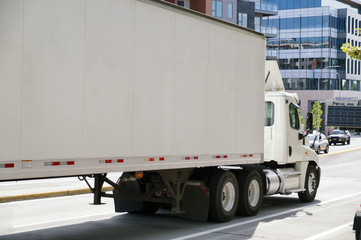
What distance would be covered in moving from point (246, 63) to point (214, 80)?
1363mm

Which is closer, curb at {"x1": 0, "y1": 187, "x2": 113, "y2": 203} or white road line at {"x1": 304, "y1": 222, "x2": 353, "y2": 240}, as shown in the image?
white road line at {"x1": 304, "y1": 222, "x2": 353, "y2": 240}

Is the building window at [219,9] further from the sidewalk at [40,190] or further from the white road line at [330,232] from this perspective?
the white road line at [330,232]

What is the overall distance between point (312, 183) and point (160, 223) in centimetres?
589

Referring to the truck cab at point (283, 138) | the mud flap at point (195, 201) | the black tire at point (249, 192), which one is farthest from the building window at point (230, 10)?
the mud flap at point (195, 201)

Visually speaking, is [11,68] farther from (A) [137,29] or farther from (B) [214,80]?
(B) [214,80]

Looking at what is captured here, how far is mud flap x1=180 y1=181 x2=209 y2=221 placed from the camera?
1172cm

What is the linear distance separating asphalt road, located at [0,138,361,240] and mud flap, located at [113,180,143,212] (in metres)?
0.27

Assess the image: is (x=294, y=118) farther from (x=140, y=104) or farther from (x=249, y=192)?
(x=140, y=104)

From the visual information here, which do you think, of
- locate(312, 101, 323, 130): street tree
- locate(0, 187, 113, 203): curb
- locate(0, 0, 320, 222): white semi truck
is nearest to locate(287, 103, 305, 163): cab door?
locate(0, 0, 320, 222): white semi truck

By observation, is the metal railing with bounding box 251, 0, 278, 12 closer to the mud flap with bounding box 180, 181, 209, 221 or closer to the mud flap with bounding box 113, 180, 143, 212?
the mud flap with bounding box 113, 180, 143, 212

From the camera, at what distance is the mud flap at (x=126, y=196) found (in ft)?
37.8

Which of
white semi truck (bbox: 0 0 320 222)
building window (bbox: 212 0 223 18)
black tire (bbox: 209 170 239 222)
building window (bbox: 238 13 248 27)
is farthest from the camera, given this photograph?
building window (bbox: 238 13 248 27)

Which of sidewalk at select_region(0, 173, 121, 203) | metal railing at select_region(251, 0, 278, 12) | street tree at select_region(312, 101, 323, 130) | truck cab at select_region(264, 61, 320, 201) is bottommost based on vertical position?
sidewalk at select_region(0, 173, 121, 203)

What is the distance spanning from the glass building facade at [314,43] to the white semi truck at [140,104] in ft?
302
